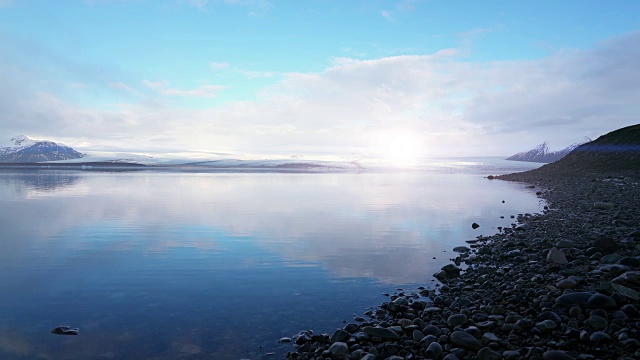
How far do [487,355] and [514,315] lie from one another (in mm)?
1992

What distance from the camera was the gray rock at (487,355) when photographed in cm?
698

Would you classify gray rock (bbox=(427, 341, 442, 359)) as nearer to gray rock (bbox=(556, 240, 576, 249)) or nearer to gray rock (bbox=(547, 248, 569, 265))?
gray rock (bbox=(547, 248, 569, 265))

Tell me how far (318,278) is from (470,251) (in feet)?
24.1

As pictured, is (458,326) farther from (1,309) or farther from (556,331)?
(1,309)

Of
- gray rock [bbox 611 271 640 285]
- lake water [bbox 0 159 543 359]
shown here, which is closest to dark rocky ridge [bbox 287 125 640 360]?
gray rock [bbox 611 271 640 285]

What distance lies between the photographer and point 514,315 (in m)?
8.57

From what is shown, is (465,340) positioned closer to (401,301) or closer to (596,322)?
(596,322)

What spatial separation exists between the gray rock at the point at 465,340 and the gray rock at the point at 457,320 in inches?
27.2

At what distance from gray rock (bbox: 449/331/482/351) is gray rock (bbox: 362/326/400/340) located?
43.5 inches

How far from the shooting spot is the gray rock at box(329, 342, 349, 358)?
763 centimetres

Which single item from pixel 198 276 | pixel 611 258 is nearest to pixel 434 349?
pixel 611 258

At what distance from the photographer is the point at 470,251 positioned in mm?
16859

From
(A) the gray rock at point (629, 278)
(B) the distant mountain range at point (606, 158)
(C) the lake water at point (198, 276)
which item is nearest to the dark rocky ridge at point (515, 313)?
(A) the gray rock at point (629, 278)

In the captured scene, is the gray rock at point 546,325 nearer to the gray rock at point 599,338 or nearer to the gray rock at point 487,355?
the gray rock at point 599,338
